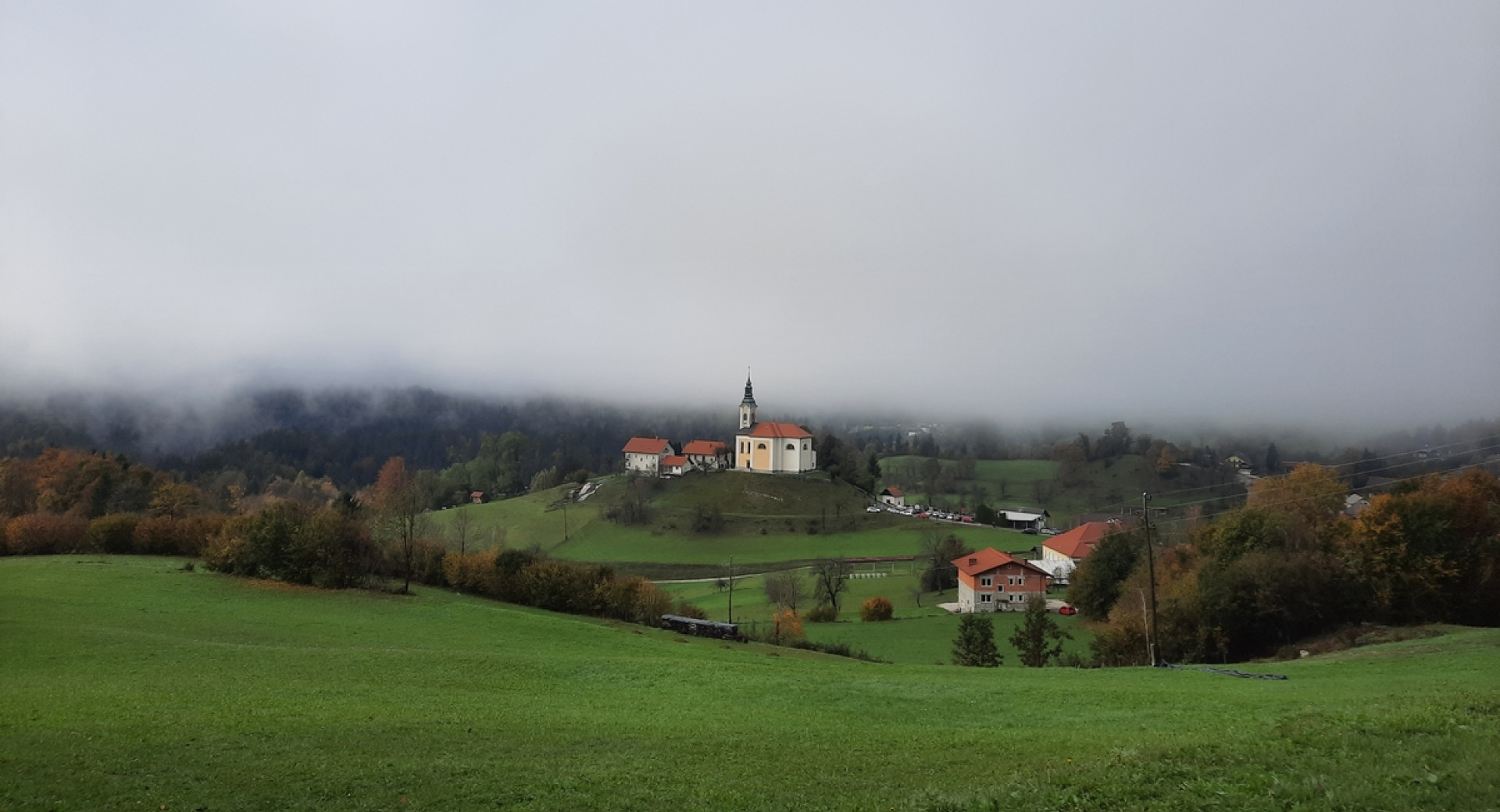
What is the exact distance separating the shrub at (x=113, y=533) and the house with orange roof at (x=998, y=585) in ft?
203

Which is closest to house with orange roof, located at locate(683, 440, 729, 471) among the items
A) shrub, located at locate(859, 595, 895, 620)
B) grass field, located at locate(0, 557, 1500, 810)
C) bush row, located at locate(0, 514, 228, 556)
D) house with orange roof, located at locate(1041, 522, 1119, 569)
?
Answer: house with orange roof, located at locate(1041, 522, 1119, 569)

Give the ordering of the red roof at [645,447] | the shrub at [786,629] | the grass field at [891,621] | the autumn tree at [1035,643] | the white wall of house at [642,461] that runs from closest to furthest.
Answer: the autumn tree at [1035,643] < the shrub at [786,629] < the grass field at [891,621] < the white wall of house at [642,461] < the red roof at [645,447]

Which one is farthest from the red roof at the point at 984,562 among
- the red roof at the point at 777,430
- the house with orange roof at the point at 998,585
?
the red roof at the point at 777,430

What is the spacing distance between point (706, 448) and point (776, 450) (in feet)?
60.0

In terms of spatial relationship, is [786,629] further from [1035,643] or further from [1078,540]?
[1078,540]

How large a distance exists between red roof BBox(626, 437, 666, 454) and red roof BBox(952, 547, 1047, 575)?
80.0 metres

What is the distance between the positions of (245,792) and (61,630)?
69.9 feet

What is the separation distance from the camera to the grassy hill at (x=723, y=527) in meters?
92.6

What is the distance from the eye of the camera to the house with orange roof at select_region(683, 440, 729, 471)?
13912cm

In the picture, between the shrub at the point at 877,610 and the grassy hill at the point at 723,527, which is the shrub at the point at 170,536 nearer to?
the grassy hill at the point at 723,527

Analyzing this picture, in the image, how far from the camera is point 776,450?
133625mm

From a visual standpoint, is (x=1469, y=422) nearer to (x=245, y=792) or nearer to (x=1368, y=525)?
(x=1368, y=525)

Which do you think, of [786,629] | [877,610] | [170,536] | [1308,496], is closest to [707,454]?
[877,610]

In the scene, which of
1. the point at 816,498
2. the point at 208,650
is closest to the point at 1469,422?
the point at 208,650
